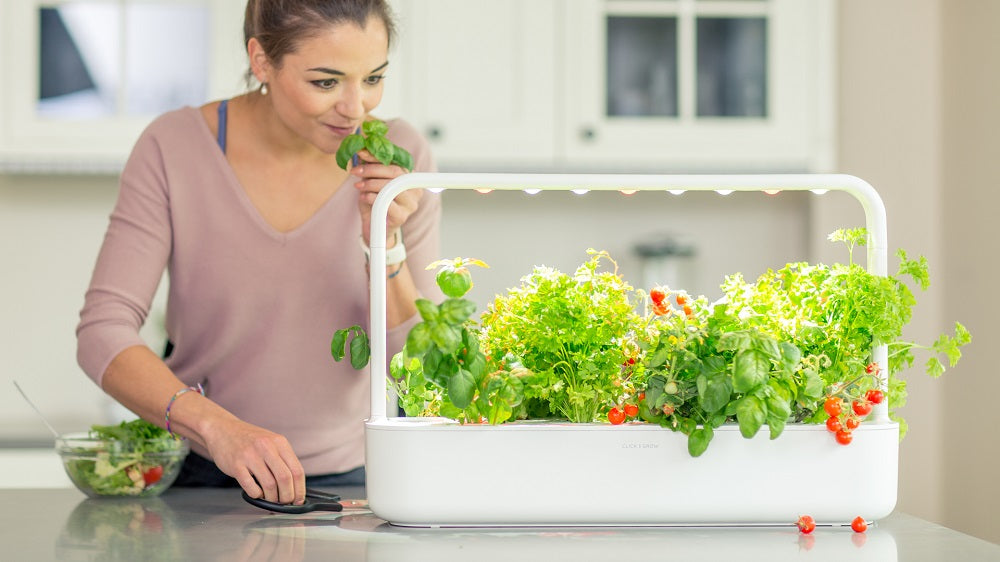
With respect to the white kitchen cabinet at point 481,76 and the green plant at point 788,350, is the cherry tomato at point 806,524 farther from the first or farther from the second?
the white kitchen cabinet at point 481,76

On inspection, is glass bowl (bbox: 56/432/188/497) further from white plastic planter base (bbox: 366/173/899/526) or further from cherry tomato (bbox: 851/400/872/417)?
cherry tomato (bbox: 851/400/872/417)

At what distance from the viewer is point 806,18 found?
266 cm

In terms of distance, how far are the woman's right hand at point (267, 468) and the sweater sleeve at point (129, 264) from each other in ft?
1.10

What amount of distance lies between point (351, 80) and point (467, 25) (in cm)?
114

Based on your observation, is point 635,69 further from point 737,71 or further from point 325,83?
point 325,83

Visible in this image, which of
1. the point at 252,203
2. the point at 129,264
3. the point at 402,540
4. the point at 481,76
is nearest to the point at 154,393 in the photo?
the point at 129,264

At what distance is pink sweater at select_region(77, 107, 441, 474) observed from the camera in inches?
66.6

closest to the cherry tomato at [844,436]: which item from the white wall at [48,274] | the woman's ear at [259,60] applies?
the woman's ear at [259,60]

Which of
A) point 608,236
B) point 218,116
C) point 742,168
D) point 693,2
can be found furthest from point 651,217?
point 218,116

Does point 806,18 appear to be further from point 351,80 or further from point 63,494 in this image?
point 63,494

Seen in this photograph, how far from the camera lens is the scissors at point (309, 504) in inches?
48.1

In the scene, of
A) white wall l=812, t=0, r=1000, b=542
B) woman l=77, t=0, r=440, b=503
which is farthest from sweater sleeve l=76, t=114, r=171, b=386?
white wall l=812, t=0, r=1000, b=542

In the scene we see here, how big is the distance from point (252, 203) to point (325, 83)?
0.27 meters

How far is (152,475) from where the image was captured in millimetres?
1410
